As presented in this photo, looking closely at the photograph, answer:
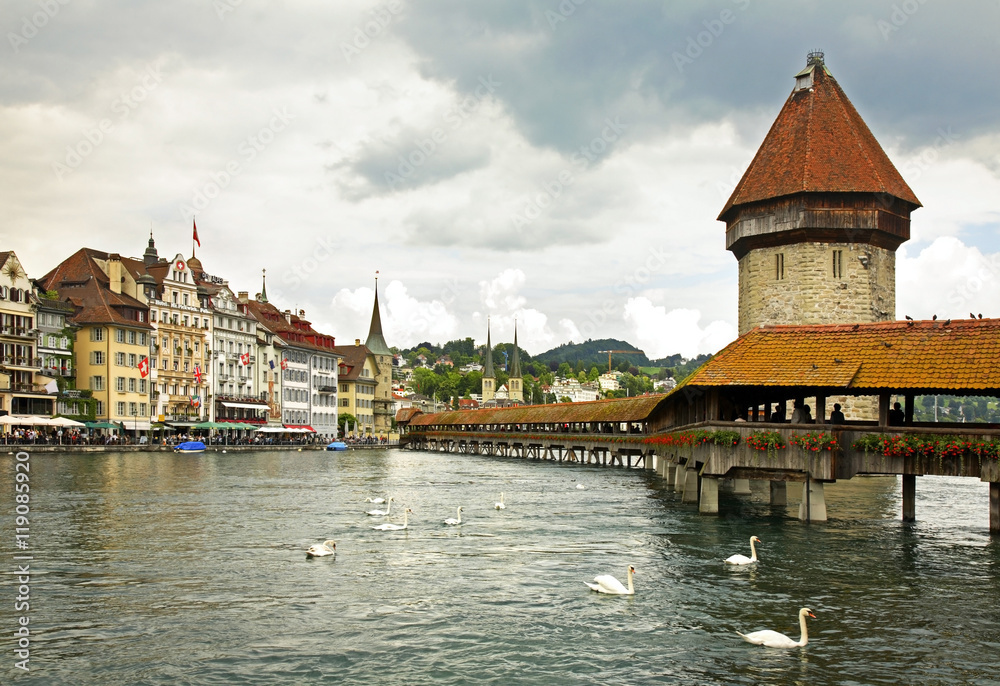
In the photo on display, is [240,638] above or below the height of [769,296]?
below

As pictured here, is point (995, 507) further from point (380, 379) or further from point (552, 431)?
point (380, 379)

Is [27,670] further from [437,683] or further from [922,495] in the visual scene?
[922,495]

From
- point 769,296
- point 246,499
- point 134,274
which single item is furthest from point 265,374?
point 246,499

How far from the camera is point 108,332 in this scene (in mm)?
80188

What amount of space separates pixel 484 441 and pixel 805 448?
72.9m

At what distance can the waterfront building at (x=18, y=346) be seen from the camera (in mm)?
69062

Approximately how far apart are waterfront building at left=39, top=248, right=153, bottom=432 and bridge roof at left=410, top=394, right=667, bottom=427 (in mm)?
29779

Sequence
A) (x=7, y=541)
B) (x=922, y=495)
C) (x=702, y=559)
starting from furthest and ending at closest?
(x=922, y=495), (x=7, y=541), (x=702, y=559)

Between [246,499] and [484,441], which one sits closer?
[246,499]

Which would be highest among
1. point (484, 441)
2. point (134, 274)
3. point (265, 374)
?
point (134, 274)

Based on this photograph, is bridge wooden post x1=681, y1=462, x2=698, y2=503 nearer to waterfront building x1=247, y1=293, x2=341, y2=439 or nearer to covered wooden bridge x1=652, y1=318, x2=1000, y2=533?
covered wooden bridge x1=652, y1=318, x2=1000, y2=533

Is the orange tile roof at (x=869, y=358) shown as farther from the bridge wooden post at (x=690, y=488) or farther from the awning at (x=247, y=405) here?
the awning at (x=247, y=405)

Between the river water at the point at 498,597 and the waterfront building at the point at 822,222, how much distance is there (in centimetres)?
2199

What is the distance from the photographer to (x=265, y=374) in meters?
107
